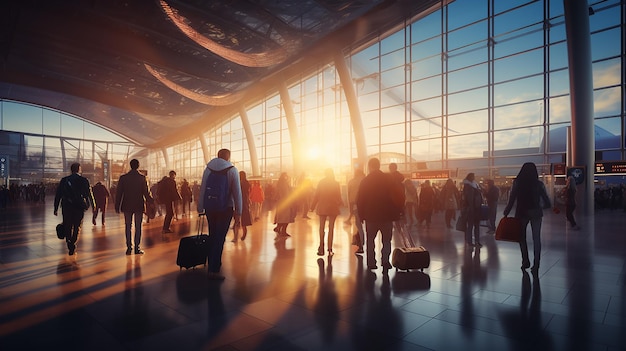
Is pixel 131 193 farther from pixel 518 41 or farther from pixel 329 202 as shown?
pixel 518 41

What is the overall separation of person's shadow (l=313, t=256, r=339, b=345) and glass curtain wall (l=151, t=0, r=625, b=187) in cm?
1445

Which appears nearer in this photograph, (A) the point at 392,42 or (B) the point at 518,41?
(B) the point at 518,41

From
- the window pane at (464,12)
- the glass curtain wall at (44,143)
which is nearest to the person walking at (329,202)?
the window pane at (464,12)

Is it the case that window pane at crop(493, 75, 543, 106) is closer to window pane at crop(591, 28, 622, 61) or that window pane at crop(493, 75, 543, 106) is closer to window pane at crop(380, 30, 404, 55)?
window pane at crop(591, 28, 622, 61)

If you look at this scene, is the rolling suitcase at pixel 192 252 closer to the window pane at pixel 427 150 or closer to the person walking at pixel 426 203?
the person walking at pixel 426 203

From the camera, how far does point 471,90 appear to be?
1764cm

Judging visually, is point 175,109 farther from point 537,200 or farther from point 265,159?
point 537,200

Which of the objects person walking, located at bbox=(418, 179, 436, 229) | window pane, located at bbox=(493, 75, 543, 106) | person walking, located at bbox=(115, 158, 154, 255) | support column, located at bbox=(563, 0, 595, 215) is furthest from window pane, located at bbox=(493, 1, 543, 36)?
person walking, located at bbox=(115, 158, 154, 255)

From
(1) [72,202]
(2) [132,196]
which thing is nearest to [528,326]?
(2) [132,196]

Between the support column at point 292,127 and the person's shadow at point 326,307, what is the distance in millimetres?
20264

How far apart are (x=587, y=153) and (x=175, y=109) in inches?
1173

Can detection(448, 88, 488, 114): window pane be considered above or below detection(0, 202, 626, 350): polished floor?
above

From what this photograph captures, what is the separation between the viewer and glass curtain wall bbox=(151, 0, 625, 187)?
47.1ft

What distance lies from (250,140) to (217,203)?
26.4 metres
